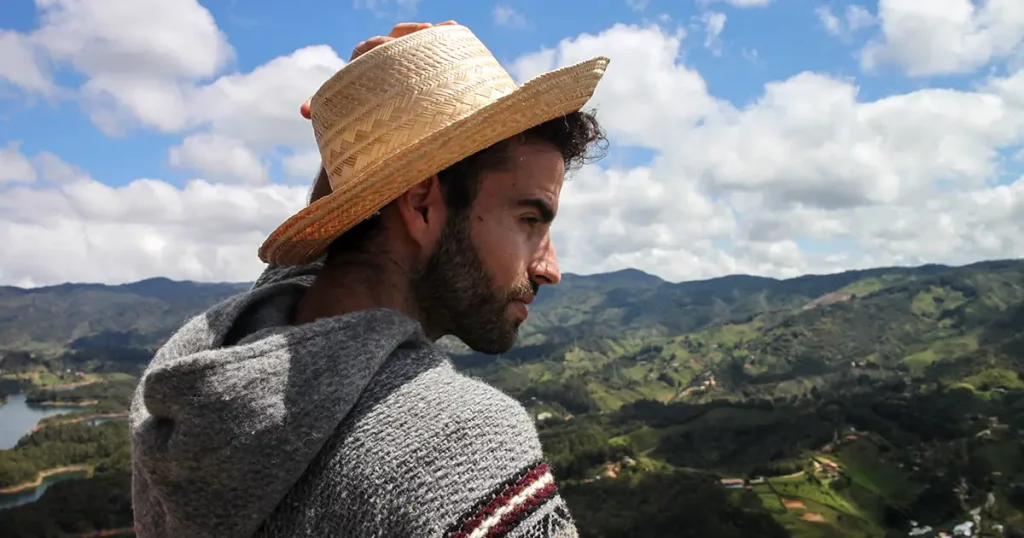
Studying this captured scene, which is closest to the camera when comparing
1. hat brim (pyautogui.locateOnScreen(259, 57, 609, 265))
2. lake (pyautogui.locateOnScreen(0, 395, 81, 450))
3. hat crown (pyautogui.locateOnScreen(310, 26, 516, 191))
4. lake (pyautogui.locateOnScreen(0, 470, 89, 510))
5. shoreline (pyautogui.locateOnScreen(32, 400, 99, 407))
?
hat brim (pyautogui.locateOnScreen(259, 57, 609, 265))

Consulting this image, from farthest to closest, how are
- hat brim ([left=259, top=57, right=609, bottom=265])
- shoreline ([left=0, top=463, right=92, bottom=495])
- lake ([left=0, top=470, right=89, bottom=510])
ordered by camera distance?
shoreline ([left=0, top=463, right=92, bottom=495]), lake ([left=0, top=470, right=89, bottom=510]), hat brim ([left=259, top=57, right=609, bottom=265])

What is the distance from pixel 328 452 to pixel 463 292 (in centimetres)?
75

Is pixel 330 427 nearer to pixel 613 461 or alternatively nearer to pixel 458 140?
pixel 458 140

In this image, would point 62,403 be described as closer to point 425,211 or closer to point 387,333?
point 425,211

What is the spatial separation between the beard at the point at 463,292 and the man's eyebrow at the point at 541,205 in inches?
7.6

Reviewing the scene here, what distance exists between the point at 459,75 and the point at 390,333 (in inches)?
35.5

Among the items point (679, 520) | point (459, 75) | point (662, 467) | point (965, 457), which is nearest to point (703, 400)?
point (662, 467)

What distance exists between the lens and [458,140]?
2.25 meters

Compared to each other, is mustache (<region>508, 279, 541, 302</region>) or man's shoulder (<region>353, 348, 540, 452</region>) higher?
mustache (<region>508, 279, 541, 302</region>)

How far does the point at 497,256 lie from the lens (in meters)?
2.36

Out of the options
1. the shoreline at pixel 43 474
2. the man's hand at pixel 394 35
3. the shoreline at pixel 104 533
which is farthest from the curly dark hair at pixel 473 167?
the shoreline at pixel 43 474

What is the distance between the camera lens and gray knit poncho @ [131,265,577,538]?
170 centimetres

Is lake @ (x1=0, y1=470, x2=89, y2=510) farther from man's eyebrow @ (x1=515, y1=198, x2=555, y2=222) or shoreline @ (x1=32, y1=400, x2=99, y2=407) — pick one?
man's eyebrow @ (x1=515, y1=198, x2=555, y2=222)

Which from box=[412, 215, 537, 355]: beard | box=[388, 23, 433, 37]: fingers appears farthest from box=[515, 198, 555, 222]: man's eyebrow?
box=[388, 23, 433, 37]: fingers
